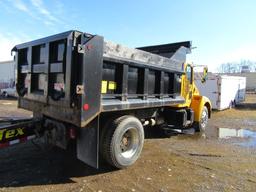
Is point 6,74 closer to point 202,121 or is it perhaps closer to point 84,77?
point 202,121

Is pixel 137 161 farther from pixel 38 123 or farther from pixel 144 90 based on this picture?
pixel 38 123

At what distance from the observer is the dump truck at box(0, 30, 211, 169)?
14.3ft

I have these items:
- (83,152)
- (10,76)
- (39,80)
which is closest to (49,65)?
(39,80)

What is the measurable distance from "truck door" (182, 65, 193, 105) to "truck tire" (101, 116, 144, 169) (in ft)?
9.35

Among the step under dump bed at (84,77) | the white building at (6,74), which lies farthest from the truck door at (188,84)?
the white building at (6,74)

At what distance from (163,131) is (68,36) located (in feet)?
19.3

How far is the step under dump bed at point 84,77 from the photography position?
434 cm

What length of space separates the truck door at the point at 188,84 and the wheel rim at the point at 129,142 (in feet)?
9.31

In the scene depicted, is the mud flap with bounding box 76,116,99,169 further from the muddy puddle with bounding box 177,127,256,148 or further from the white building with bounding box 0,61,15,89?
the white building with bounding box 0,61,15,89

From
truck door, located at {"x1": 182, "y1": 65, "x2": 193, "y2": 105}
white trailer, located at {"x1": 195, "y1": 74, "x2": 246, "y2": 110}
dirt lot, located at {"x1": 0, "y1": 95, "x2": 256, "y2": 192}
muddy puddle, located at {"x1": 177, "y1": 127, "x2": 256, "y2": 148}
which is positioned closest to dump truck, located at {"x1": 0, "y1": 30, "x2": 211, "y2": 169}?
dirt lot, located at {"x1": 0, "y1": 95, "x2": 256, "y2": 192}

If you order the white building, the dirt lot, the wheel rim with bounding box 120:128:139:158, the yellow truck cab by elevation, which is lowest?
the dirt lot

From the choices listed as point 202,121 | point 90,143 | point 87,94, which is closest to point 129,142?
point 90,143

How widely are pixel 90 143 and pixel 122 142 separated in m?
0.96

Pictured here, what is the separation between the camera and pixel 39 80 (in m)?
5.42
